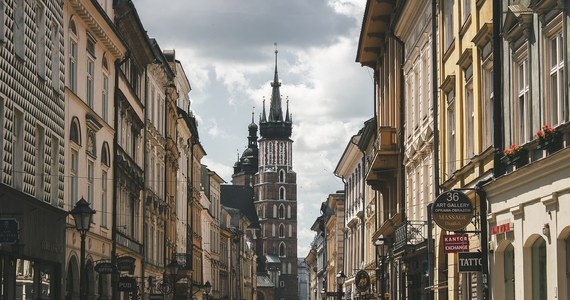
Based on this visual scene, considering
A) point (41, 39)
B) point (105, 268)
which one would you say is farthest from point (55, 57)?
point (105, 268)

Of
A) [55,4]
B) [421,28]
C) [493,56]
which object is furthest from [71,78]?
[493,56]

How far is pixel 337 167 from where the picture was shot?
77750 millimetres

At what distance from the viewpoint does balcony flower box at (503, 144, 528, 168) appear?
19844 millimetres

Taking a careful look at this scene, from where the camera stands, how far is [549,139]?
17.8 meters

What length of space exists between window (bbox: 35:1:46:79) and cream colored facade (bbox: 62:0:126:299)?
278 centimetres

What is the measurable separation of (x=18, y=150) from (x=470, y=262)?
30.9 feet

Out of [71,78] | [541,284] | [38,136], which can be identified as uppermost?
[71,78]

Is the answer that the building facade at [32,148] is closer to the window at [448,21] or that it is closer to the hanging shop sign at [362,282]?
the window at [448,21]

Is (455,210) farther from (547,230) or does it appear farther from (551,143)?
(551,143)

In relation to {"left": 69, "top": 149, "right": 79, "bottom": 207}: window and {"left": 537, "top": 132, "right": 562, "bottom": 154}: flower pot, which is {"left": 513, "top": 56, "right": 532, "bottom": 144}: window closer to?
{"left": 537, "top": 132, "right": 562, "bottom": 154}: flower pot

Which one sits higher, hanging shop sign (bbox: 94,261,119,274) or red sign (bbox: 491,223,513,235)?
red sign (bbox: 491,223,513,235)

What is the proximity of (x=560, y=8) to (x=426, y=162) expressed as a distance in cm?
1598

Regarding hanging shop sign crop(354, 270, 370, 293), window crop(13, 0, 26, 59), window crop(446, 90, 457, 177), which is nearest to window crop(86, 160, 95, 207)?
window crop(13, 0, 26, 59)

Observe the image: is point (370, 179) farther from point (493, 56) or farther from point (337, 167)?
point (337, 167)
